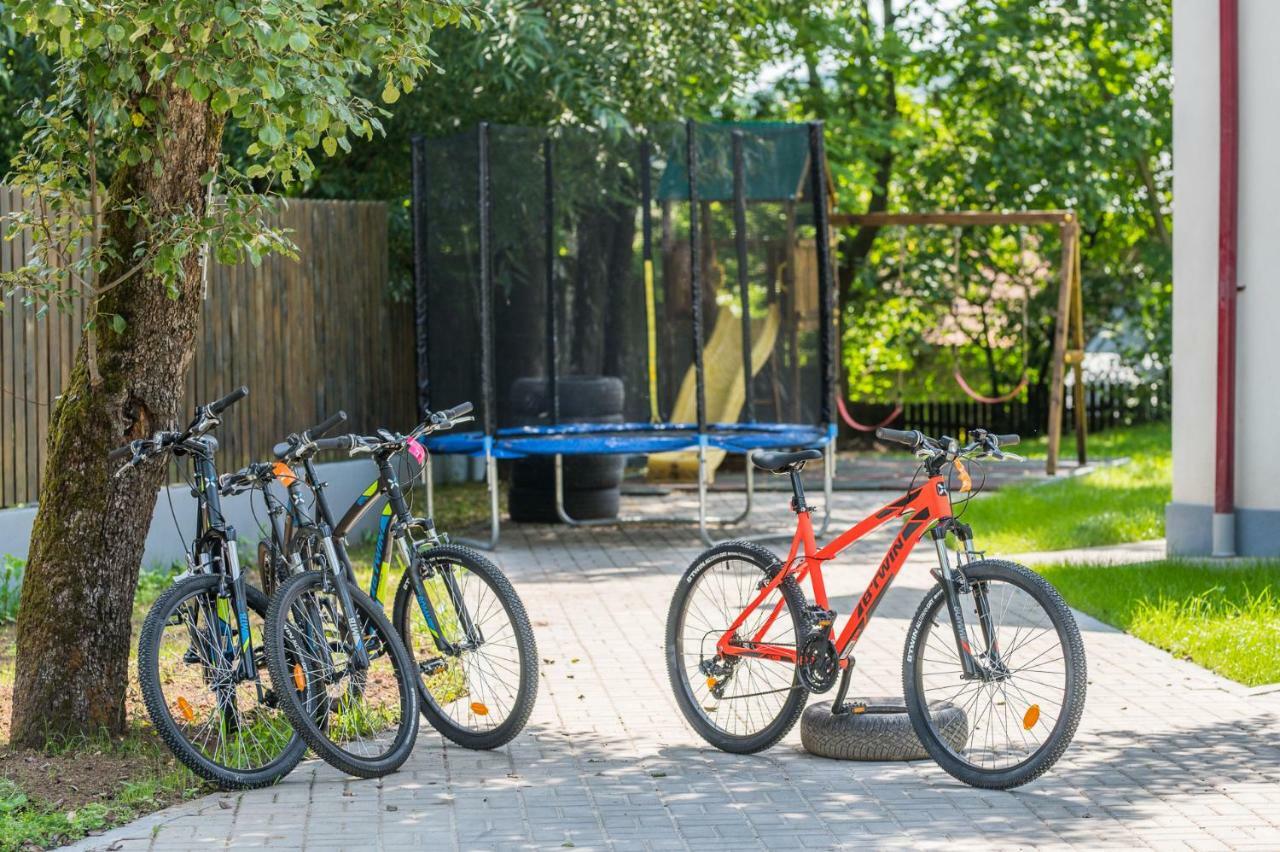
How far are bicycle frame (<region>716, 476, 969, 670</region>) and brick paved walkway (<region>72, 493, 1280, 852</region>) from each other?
384 millimetres

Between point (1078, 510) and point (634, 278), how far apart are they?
12.7ft

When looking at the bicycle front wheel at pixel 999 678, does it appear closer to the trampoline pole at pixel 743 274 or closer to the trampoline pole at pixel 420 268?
the trampoline pole at pixel 743 274

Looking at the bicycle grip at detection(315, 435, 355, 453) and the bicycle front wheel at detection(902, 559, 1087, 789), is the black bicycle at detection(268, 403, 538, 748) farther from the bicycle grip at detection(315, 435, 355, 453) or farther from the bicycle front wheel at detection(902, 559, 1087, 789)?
the bicycle front wheel at detection(902, 559, 1087, 789)

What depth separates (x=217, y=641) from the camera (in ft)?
19.7

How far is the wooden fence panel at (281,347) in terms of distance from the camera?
9.77 m

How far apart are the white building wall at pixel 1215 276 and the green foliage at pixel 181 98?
5481mm

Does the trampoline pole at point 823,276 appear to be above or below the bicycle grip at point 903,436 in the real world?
above

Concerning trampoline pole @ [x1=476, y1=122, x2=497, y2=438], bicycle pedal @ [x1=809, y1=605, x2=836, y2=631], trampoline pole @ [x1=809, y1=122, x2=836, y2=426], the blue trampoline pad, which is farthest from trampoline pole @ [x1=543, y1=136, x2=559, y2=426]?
bicycle pedal @ [x1=809, y1=605, x2=836, y2=631]

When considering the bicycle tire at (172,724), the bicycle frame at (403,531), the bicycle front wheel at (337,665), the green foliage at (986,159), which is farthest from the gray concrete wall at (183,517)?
the green foliage at (986,159)

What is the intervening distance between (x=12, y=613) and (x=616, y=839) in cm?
529

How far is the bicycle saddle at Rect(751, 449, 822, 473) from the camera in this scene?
614 cm

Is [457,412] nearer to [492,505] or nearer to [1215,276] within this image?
[1215,276]

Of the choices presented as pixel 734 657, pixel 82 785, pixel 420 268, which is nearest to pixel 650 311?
pixel 420 268

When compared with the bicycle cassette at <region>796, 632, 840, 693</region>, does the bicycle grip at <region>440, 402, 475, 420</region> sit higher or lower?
higher
